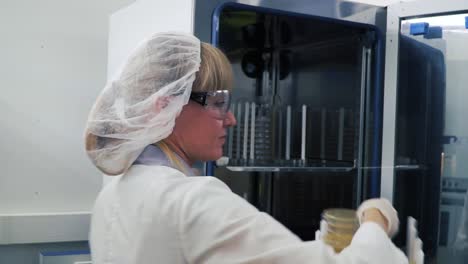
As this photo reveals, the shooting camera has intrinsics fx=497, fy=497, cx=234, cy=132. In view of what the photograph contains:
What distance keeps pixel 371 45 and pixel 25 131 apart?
1.32 metres

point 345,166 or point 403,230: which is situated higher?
point 345,166

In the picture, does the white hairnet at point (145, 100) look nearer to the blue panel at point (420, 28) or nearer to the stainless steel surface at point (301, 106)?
the stainless steel surface at point (301, 106)

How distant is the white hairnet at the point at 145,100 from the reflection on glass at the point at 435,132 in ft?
2.88

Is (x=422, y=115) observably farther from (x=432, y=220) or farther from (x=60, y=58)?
(x=60, y=58)

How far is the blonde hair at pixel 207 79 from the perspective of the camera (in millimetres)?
934

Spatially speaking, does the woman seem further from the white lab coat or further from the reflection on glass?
the reflection on glass

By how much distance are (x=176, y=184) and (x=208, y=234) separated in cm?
10

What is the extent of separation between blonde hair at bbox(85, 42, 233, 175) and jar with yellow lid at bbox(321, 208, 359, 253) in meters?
0.50

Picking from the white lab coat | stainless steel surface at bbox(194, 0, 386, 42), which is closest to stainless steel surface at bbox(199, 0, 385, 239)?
stainless steel surface at bbox(194, 0, 386, 42)

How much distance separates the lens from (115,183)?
0.96 m

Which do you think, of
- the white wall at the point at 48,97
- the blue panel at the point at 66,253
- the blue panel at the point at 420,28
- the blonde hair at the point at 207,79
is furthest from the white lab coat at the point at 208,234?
the white wall at the point at 48,97

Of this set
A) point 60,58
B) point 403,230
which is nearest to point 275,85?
point 403,230

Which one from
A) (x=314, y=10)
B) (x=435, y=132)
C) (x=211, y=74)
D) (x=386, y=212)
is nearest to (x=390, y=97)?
(x=435, y=132)

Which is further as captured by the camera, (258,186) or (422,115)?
(258,186)
